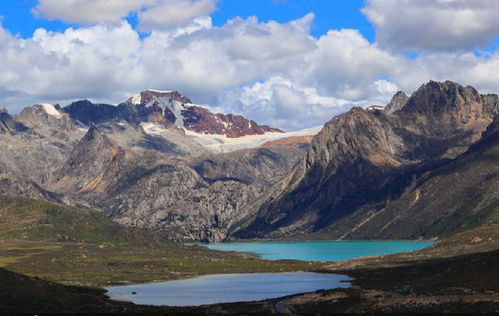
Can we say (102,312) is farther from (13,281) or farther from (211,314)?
(13,281)

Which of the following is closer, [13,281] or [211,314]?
[211,314]

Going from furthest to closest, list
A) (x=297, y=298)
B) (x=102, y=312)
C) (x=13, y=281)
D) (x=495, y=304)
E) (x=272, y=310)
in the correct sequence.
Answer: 1. (x=297, y=298)
2. (x=13, y=281)
3. (x=272, y=310)
4. (x=102, y=312)
5. (x=495, y=304)

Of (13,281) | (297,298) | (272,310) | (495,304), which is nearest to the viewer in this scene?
(495,304)

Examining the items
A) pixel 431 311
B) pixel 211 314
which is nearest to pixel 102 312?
pixel 211 314

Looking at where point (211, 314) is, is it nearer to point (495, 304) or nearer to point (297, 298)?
point (297, 298)

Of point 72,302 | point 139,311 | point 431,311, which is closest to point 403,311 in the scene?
point 431,311

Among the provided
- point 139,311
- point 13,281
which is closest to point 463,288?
point 139,311

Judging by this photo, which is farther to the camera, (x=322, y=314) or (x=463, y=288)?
(x=463, y=288)

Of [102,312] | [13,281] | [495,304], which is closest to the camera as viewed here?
[495,304]

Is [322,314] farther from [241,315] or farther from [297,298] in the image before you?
[297,298]
